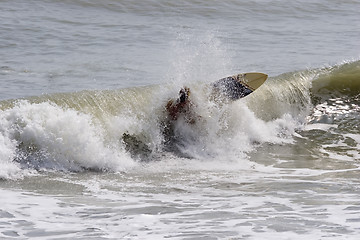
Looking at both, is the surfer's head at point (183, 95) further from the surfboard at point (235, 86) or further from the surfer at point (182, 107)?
the surfboard at point (235, 86)

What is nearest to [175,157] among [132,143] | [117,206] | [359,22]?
[132,143]

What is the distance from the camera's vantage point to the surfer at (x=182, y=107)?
10367 millimetres

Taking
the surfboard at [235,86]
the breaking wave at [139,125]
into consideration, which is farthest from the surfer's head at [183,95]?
the surfboard at [235,86]

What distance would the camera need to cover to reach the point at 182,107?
412 inches

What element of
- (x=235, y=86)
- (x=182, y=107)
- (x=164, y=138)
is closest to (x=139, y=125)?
(x=164, y=138)

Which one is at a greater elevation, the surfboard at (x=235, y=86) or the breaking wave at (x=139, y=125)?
the surfboard at (x=235, y=86)

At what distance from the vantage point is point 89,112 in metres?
9.87

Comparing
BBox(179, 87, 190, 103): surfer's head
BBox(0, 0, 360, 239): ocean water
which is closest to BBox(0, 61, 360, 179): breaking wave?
BBox(0, 0, 360, 239): ocean water

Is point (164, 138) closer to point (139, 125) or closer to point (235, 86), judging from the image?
point (139, 125)

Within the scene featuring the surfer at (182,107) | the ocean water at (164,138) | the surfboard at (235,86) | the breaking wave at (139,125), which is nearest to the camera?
the ocean water at (164,138)

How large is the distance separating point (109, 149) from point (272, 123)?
357 centimetres

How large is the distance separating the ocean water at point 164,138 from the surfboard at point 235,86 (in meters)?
0.18

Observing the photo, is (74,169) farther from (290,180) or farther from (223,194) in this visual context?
(290,180)

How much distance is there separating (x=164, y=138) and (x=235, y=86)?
1588mm
